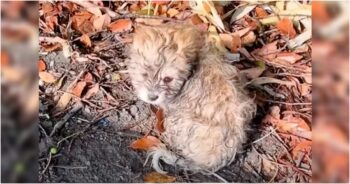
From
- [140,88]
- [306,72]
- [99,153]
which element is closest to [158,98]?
[140,88]

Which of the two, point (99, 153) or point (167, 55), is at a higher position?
point (167, 55)

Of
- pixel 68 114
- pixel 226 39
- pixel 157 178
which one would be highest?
pixel 226 39

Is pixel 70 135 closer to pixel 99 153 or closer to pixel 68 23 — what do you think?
pixel 99 153

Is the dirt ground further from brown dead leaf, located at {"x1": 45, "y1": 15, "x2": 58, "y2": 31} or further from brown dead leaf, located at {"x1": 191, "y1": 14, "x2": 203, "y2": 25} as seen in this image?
brown dead leaf, located at {"x1": 191, "y1": 14, "x2": 203, "y2": 25}

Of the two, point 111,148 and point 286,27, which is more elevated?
point 286,27

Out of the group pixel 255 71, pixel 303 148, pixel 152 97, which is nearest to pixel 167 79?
pixel 152 97

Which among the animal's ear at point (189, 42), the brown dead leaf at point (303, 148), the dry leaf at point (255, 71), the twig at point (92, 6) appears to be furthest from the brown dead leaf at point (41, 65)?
the brown dead leaf at point (303, 148)

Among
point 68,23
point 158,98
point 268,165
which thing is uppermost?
point 68,23

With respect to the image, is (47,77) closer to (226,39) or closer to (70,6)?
(70,6)
